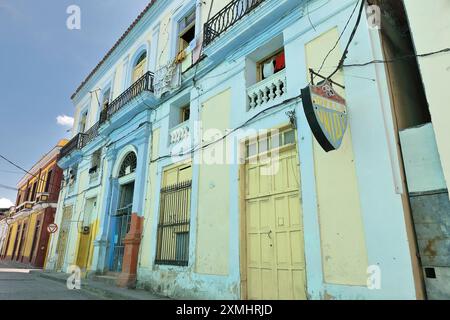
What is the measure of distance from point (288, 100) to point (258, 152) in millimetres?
1078

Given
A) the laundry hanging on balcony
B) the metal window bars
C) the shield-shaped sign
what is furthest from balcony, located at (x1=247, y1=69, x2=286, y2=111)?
the laundry hanging on balcony

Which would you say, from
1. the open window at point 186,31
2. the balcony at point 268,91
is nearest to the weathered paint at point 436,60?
the balcony at point 268,91

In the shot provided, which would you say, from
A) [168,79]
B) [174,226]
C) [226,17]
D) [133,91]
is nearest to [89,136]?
[133,91]

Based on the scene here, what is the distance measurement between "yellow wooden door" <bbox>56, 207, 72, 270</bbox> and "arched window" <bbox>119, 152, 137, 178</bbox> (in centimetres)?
493

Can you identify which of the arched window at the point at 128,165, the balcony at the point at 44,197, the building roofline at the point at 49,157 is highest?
the building roofline at the point at 49,157

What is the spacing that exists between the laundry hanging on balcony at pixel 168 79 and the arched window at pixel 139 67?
6.79 feet

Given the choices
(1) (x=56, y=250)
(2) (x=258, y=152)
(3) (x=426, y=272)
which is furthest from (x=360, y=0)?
(1) (x=56, y=250)

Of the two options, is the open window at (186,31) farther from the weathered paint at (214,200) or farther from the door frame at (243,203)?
the door frame at (243,203)

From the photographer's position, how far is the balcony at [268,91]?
18.7 feet

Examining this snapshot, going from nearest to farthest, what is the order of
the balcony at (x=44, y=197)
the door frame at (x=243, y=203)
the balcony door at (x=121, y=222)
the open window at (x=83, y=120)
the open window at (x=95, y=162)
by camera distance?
the door frame at (x=243, y=203) < the balcony door at (x=121, y=222) < the open window at (x=95, y=162) < the open window at (x=83, y=120) < the balcony at (x=44, y=197)

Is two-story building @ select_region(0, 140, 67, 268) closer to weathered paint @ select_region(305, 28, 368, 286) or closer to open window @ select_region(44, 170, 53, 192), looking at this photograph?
open window @ select_region(44, 170, 53, 192)

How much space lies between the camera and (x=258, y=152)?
5.79 m

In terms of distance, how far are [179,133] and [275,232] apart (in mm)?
3890

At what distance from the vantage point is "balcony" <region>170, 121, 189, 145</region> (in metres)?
7.81
